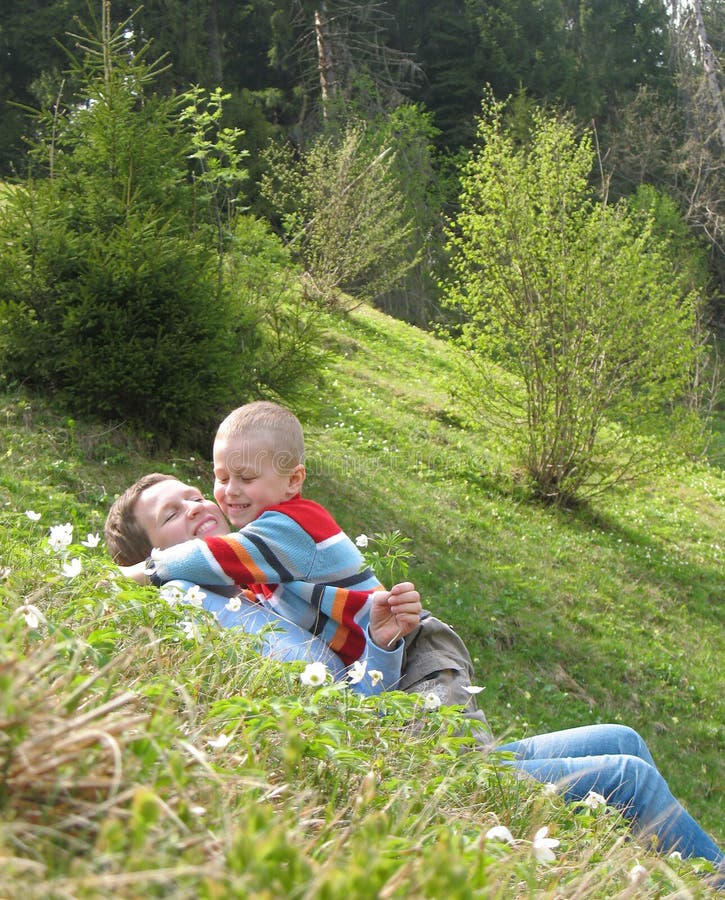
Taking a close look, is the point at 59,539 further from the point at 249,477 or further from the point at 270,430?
the point at 270,430

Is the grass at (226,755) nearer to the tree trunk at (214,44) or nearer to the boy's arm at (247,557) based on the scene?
the boy's arm at (247,557)

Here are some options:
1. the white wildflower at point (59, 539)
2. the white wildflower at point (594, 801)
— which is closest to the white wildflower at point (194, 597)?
the white wildflower at point (59, 539)

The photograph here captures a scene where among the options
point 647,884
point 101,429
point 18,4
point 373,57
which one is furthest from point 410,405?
point 373,57

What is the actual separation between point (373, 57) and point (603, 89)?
14593 mm

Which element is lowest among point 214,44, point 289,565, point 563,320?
point 289,565

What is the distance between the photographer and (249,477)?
11.7 ft

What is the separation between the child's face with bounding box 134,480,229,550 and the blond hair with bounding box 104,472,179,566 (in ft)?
0.09

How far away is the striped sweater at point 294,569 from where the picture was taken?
3.28 meters

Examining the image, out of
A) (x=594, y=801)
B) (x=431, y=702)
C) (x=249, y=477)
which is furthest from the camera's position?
(x=249, y=477)

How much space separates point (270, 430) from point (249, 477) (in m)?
0.18

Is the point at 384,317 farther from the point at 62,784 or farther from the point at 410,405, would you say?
the point at 62,784

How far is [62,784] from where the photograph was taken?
142 centimetres

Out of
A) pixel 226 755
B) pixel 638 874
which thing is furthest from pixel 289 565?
pixel 638 874

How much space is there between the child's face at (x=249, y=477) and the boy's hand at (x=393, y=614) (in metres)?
0.63
